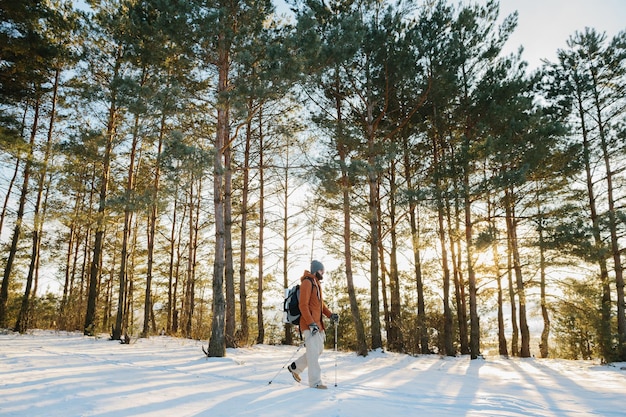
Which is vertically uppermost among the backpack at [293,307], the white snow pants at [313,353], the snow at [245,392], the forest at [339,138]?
the forest at [339,138]

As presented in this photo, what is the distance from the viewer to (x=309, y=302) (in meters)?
5.04

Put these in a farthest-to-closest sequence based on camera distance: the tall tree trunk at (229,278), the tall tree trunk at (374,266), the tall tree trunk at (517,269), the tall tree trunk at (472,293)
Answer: the tall tree trunk at (517,269), the tall tree trunk at (472,293), the tall tree trunk at (374,266), the tall tree trunk at (229,278)

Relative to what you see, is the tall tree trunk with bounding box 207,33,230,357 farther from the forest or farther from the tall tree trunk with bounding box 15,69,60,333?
the tall tree trunk with bounding box 15,69,60,333

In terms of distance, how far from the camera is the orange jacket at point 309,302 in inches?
193

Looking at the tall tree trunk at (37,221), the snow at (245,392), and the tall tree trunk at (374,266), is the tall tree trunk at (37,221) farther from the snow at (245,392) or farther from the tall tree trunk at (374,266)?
the tall tree trunk at (374,266)

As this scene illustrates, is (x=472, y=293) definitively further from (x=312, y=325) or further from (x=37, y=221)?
(x=37, y=221)

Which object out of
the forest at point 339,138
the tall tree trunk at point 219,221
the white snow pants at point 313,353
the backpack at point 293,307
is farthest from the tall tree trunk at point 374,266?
the white snow pants at point 313,353

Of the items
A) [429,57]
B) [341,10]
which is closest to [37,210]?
[341,10]

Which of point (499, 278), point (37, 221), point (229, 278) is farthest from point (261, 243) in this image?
point (499, 278)

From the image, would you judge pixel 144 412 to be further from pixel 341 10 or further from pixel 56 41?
pixel 56 41

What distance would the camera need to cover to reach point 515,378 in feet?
25.2

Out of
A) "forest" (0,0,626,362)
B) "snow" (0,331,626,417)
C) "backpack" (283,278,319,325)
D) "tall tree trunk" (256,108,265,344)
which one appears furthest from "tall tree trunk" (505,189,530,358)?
"backpack" (283,278,319,325)

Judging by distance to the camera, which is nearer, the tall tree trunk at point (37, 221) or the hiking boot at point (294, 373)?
the hiking boot at point (294, 373)

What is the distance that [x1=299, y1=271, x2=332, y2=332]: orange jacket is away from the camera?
4.90 m
